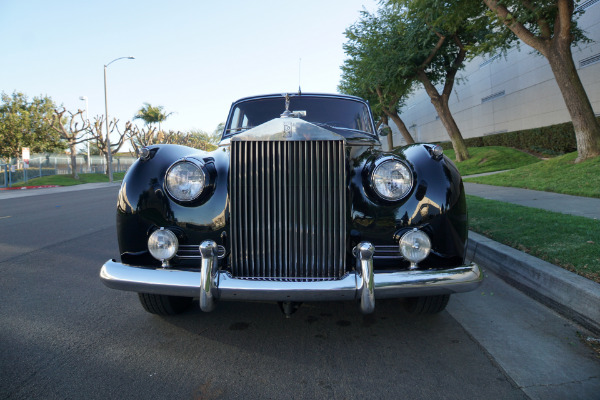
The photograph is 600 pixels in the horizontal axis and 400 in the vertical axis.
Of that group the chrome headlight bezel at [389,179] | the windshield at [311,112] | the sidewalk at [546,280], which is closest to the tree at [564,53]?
the sidewalk at [546,280]

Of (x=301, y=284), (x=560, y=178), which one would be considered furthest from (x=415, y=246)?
(x=560, y=178)

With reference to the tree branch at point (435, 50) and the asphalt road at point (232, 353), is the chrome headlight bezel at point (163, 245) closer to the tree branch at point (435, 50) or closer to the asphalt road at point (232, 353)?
the asphalt road at point (232, 353)

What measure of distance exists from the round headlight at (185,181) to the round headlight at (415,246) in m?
1.30

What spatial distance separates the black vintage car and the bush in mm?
15781

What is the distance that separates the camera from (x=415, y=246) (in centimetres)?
236

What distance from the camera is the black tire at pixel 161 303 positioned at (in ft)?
8.94

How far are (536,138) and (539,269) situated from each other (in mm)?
16596

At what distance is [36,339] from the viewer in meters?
2.59

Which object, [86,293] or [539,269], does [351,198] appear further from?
[86,293]

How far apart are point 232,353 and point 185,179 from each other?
43.9 inches

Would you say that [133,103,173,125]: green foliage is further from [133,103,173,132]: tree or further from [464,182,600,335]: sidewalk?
[464,182,600,335]: sidewalk

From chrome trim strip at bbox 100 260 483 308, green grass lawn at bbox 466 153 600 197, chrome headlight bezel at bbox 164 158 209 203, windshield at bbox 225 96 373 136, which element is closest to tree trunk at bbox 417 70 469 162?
green grass lawn at bbox 466 153 600 197

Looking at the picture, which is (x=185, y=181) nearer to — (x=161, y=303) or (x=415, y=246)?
(x=161, y=303)

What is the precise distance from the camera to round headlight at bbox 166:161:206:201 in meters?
2.48
